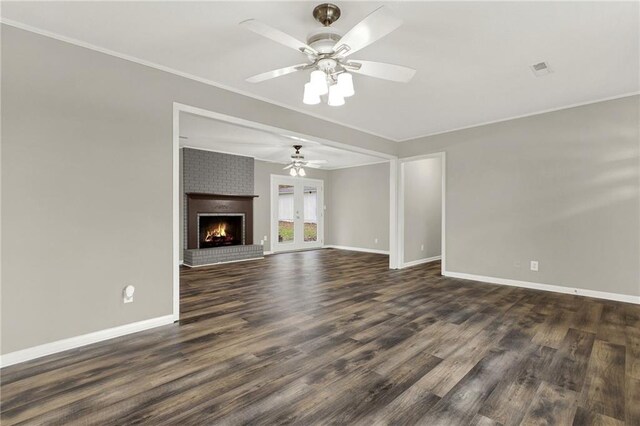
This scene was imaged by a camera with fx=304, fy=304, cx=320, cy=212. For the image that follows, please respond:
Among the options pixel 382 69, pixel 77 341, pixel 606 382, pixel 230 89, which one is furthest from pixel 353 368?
pixel 230 89

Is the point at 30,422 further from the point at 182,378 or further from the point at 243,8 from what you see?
the point at 243,8

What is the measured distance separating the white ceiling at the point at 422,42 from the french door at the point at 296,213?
488cm

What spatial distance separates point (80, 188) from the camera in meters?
2.56

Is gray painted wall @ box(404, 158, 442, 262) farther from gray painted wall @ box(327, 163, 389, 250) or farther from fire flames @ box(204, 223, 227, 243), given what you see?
fire flames @ box(204, 223, 227, 243)

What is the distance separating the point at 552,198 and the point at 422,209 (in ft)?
8.51

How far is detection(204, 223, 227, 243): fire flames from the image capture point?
7.16 m

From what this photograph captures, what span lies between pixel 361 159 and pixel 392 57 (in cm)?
517

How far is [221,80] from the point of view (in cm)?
325

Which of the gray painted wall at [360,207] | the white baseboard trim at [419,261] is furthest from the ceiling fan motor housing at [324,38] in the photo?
the gray painted wall at [360,207]

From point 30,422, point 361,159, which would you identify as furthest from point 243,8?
point 361,159

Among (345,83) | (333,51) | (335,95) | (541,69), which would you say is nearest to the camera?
(333,51)

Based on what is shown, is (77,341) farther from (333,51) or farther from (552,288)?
(552,288)

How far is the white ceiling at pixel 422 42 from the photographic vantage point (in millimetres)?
2123

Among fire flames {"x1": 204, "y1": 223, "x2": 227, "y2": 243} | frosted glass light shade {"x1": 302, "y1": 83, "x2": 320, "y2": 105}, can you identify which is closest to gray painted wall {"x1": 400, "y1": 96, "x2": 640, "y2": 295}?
frosted glass light shade {"x1": 302, "y1": 83, "x2": 320, "y2": 105}
